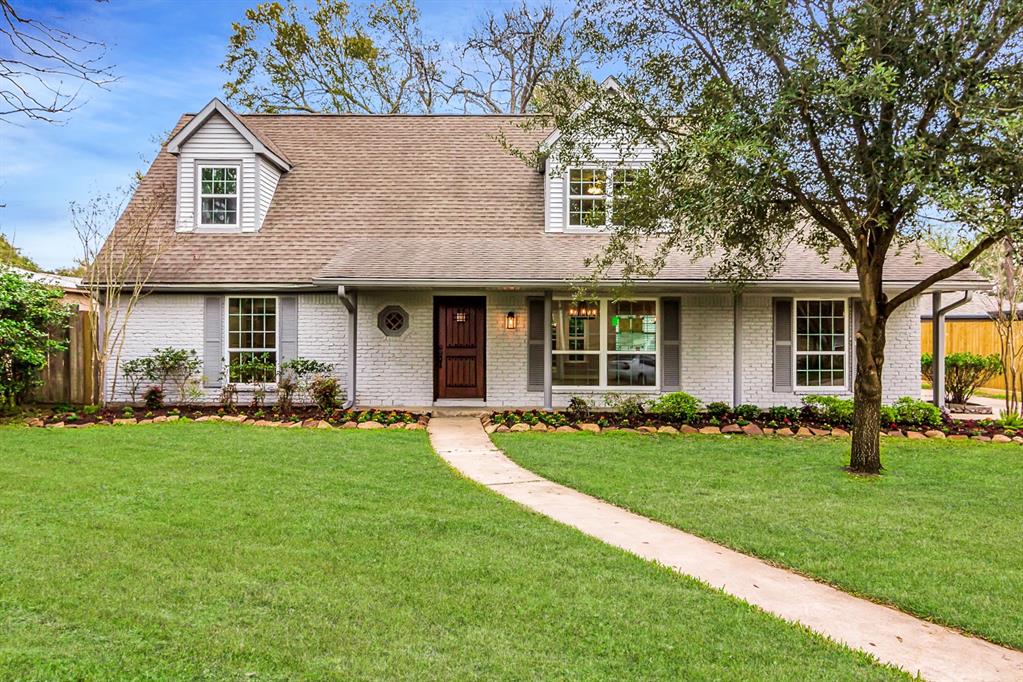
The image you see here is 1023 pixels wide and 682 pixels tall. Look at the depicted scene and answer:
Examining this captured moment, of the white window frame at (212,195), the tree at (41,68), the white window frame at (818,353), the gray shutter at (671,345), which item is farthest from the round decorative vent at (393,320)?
the tree at (41,68)

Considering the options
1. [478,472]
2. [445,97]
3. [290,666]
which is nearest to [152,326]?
[478,472]

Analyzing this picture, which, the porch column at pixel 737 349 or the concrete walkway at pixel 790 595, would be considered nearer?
the concrete walkway at pixel 790 595

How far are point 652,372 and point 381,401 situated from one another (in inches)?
199

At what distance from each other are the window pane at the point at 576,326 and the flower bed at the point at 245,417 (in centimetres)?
295

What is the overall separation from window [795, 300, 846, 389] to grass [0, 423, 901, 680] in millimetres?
8345

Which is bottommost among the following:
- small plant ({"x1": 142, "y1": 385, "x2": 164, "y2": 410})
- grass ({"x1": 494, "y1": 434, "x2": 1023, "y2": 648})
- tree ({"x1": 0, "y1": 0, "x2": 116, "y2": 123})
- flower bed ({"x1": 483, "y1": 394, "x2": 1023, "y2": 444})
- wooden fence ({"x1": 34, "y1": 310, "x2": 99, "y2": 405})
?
grass ({"x1": 494, "y1": 434, "x2": 1023, "y2": 648})

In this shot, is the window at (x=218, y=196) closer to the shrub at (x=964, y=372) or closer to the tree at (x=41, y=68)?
the tree at (x=41, y=68)

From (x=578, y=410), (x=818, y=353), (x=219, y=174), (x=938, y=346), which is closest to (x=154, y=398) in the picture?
(x=219, y=174)

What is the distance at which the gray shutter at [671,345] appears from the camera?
40.8ft

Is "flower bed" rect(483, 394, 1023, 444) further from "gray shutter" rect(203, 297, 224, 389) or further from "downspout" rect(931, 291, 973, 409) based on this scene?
"gray shutter" rect(203, 297, 224, 389)

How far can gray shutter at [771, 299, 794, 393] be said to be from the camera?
487 inches

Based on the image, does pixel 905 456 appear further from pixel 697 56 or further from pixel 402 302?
pixel 402 302

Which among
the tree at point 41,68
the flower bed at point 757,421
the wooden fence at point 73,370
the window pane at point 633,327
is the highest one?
the tree at point 41,68

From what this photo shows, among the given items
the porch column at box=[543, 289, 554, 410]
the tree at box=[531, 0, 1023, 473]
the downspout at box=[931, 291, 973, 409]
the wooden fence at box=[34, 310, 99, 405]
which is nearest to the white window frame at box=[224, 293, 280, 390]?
the wooden fence at box=[34, 310, 99, 405]
